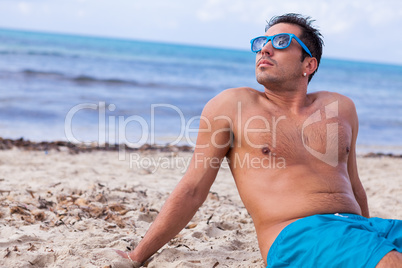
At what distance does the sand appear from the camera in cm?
279

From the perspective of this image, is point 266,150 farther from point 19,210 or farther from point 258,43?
point 19,210

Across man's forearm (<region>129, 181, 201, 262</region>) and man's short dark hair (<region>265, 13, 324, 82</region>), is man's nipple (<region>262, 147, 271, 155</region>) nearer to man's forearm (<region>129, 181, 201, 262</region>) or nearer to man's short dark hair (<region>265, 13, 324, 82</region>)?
man's forearm (<region>129, 181, 201, 262</region>)

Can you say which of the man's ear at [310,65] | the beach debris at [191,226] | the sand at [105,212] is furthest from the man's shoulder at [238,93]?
the beach debris at [191,226]

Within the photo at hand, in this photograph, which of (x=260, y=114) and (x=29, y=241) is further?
(x=29, y=241)

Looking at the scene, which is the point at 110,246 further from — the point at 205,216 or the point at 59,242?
the point at 205,216

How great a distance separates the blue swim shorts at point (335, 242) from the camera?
194cm

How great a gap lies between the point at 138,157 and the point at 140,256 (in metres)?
3.66

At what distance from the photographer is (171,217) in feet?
8.30

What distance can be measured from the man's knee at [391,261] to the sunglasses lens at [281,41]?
57.6 inches

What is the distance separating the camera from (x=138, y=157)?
6.21 meters

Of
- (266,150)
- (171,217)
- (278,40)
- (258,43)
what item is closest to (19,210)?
(171,217)

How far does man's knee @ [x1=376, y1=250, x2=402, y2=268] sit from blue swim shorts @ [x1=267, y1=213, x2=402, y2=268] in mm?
17

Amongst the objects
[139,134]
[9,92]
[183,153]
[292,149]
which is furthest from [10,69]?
[292,149]

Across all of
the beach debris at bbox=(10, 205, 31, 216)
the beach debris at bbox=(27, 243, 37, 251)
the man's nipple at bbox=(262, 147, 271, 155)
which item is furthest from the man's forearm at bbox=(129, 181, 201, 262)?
the beach debris at bbox=(10, 205, 31, 216)
